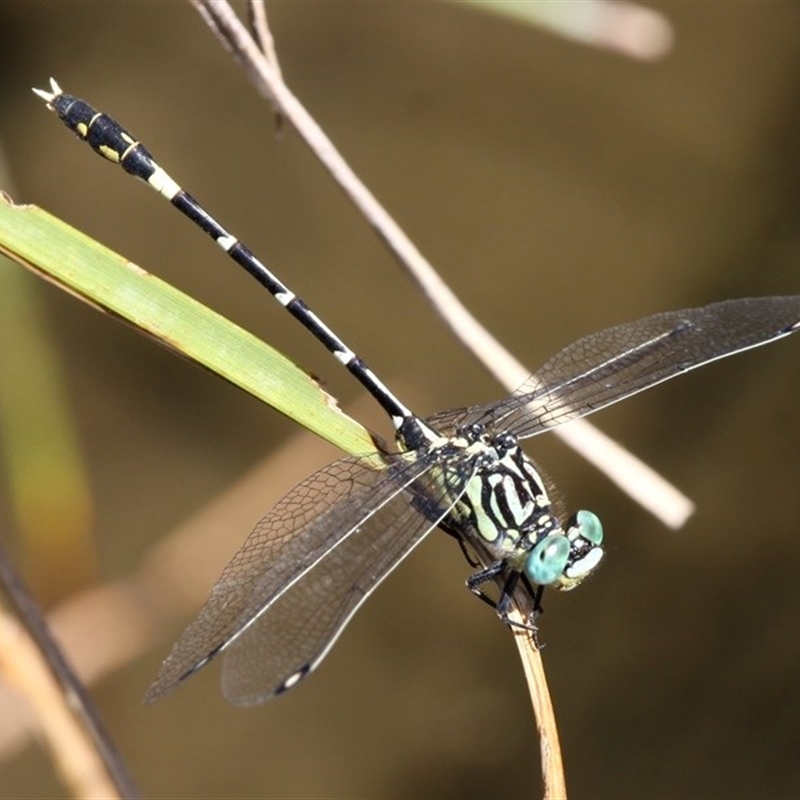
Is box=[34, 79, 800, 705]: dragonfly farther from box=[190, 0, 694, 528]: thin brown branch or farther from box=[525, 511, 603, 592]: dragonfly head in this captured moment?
box=[190, 0, 694, 528]: thin brown branch

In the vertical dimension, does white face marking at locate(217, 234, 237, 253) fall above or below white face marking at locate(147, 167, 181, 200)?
below

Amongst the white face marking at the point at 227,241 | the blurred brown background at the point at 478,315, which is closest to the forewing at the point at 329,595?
the white face marking at the point at 227,241

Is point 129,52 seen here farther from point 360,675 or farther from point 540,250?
point 360,675

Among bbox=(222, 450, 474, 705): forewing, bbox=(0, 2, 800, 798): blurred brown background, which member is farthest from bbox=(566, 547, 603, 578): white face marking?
bbox=(0, 2, 800, 798): blurred brown background

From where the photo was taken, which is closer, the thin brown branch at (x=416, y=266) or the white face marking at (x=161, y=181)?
the thin brown branch at (x=416, y=266)

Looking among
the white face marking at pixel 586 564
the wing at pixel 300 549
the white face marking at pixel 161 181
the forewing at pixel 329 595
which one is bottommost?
the white face marking at pixel 586 564

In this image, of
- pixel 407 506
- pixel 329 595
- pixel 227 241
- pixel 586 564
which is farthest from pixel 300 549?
pixel 227 241

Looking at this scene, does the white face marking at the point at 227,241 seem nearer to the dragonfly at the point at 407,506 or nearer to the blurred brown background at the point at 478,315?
the dragonfly at the point at 407,506

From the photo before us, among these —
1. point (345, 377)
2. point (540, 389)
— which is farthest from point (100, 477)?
point (540, 389)
